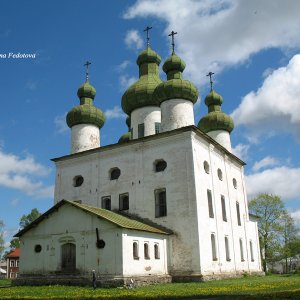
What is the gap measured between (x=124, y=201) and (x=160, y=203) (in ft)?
8.41

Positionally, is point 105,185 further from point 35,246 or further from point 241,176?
point 241,176

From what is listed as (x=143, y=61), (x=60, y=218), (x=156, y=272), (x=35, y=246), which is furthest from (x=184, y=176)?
(x=143, y=61)

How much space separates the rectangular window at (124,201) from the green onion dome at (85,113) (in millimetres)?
7235

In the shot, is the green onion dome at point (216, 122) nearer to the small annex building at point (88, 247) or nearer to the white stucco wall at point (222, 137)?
the white stucco wall at point (222, 137)

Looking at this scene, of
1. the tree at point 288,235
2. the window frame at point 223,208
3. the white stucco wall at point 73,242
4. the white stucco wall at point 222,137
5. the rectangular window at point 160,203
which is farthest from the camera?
the tree at point 288,235

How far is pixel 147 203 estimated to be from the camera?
23969 millimetres

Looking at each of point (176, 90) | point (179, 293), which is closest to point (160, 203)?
point (176, 90)

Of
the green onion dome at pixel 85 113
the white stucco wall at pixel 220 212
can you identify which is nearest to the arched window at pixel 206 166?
the white stucco wall at pixel 220 212

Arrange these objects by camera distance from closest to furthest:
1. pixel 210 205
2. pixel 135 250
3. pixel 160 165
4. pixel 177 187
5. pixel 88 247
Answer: pixel 135 250 → pixel 88 247 → pixel 177 187 → pixel 210 205 → pixel 160 165

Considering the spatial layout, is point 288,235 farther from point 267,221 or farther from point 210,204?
point 210,204

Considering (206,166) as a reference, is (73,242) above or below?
below

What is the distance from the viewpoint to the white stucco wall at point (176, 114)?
84.2 ft

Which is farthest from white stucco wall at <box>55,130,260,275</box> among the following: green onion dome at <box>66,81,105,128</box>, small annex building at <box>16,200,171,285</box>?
green onion dome at <box>66,81,105,128</box>

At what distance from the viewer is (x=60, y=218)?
70.6 ft
